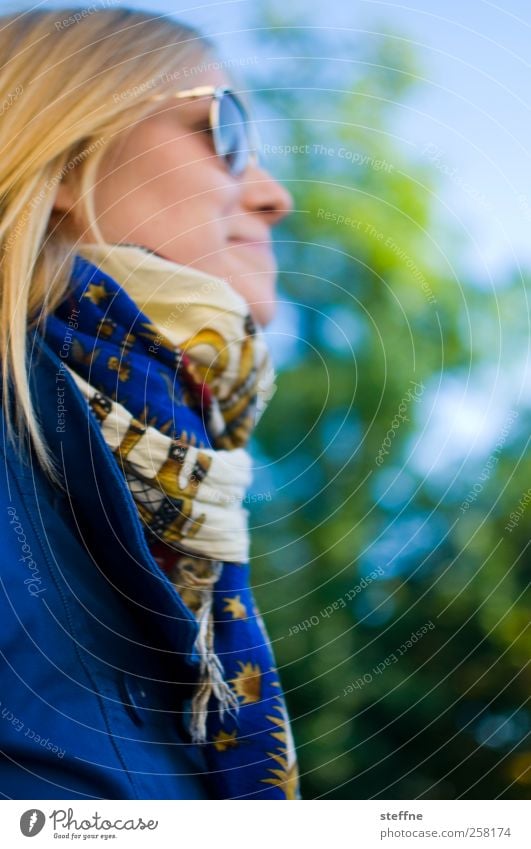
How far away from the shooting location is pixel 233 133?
36.0 inches

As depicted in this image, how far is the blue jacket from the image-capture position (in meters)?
0.74

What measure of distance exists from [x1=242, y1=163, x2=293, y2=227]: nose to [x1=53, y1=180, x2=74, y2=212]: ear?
185mm

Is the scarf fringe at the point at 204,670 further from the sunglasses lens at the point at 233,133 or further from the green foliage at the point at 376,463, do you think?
the sunglasses lens at the point at 233,133

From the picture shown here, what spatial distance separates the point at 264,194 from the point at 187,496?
352 mm

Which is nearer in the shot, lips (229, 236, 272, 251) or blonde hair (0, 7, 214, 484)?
blonde hair (0, 7, 214, 484)

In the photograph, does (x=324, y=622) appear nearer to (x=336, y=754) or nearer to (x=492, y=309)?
(x=336, y=754)

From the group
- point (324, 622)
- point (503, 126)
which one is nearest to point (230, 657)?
point (324, 622)

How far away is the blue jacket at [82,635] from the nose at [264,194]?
29 cm

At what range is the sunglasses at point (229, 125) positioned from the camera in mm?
897

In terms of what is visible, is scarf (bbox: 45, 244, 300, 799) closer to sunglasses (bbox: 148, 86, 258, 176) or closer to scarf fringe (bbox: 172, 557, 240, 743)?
scarf fringe (bbox: 172, 557, 240, 743)
